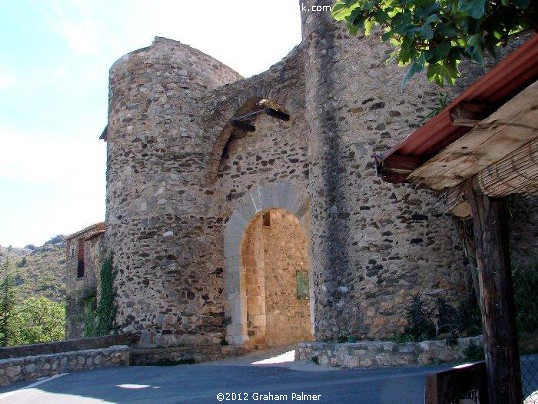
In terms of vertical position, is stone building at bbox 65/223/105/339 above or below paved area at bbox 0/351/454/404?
above

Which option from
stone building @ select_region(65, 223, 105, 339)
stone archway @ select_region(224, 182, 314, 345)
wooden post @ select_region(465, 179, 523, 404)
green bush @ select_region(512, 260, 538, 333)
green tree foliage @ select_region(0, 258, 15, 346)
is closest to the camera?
wooden post @ select_region(465, 179, 523, 404)

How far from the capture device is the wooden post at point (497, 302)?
3699 mm

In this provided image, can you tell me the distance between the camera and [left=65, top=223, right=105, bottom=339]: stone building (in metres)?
16.2

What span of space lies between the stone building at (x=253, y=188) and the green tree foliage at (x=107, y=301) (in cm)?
20

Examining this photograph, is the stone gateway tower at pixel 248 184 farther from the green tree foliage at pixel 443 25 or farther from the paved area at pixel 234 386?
the green tree foliage at pixel 443 25

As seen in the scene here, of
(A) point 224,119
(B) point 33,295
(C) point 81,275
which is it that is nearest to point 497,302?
(A) point 224,119

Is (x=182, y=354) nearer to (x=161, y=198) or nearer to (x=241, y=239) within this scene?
(x=241, y=239)

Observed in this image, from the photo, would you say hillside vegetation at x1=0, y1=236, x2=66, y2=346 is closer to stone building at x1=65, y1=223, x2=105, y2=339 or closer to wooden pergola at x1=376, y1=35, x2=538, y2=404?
stone building at x1=65, y1=223, x2=105, y2=339

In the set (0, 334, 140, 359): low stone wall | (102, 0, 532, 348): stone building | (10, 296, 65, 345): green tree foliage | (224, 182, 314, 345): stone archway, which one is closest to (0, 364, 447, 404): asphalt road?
(0, 334, 140, 359): low stone wall

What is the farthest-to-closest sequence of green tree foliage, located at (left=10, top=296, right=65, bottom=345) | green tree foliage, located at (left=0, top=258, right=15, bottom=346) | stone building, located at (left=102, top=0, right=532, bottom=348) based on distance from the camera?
1. green tree foliage, located at (left=10, top=296, right=65, bottom=345)
2. green tree foliage, located at (left=0, top=258, right=15, bottom=346)
3. stone building, located at (left=102, top=0, right=532, bottom=348)

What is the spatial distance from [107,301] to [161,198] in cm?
238

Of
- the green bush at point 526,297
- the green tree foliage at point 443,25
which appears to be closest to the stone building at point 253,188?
the green bush at point 526,297

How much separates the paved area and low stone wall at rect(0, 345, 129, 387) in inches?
16.1

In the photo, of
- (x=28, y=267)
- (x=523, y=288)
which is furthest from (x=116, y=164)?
(x=28, y=267)
